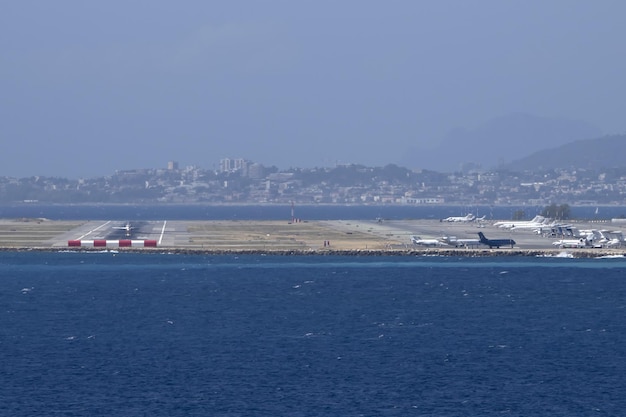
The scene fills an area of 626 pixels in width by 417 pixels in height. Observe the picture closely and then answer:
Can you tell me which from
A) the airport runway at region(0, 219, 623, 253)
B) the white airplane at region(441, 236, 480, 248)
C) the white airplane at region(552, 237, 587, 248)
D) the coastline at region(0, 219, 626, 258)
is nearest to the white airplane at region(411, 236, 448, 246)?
the white airplane at region(441, 236, 480, 248)

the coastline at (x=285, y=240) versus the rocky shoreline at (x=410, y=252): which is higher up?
the coastline at (x=285, y=240)

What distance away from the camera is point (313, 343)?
201ft

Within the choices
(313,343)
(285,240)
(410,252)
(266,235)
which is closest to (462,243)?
(410,252)

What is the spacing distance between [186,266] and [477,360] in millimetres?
55448

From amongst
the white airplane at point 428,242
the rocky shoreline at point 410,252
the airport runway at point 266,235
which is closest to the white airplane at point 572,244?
the airport runway at point 266,235

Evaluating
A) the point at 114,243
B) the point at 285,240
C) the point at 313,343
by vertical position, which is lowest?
the point at 313,343

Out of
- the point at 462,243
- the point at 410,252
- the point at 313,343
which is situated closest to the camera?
the point at 313,343

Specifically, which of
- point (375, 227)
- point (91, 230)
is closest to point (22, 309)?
point (91, 230)

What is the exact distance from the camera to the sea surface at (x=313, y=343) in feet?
158

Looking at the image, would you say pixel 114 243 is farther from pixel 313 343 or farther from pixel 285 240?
pixel 313 343

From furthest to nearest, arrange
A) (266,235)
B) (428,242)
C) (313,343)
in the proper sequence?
(266,235) → (428,242) → (313,343)

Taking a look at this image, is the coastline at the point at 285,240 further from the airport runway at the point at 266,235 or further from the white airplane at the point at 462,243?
the white airplane at the point at 462,243

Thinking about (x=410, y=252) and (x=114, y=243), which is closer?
(x=410, y=252)

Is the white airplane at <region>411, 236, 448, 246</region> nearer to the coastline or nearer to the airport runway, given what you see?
the airport runway
